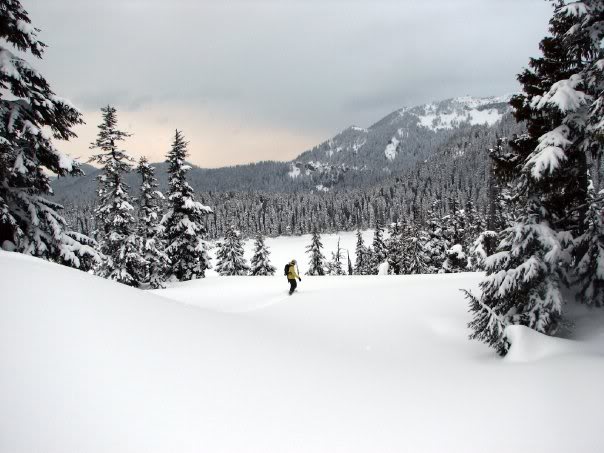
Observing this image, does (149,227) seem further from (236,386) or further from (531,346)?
(531,346)

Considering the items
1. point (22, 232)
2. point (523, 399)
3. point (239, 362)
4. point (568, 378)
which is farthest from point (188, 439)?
point (22, 232)

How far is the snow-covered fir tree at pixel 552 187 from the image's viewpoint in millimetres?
7777

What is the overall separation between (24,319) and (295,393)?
3.60 meters

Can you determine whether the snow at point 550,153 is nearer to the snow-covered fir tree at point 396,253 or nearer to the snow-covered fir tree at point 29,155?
the snow-covered fir tree at point 29,155

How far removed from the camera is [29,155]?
9.55 m

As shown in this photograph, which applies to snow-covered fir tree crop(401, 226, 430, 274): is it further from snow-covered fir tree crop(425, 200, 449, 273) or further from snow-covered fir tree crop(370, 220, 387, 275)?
snow-covered fir tree crop(370, 220, 387, 275)

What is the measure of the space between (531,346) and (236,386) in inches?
245

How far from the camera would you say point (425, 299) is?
502 inches

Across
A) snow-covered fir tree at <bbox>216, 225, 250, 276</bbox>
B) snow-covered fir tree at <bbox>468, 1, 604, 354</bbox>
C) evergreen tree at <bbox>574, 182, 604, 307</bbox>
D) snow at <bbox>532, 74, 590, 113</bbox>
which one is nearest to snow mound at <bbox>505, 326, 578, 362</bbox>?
snow-covered fir tree at <bbox>468, 1, 604, 354</bbox>

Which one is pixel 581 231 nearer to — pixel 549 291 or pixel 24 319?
pixel 549 291

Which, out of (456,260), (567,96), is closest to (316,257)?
(456,260)

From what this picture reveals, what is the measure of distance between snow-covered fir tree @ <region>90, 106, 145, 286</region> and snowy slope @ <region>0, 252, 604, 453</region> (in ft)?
54.5

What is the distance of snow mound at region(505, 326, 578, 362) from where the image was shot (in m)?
6.64

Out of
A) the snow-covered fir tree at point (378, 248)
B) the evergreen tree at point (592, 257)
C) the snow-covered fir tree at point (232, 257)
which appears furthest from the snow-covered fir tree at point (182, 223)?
the snow-covered fir tree at point (378, 248)
